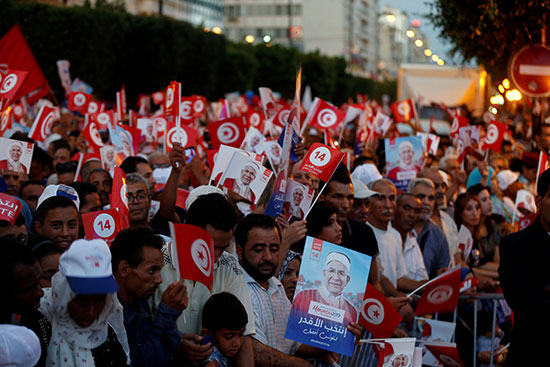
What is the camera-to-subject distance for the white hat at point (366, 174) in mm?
8773

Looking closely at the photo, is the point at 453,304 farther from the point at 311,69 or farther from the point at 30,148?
the point at 311,69

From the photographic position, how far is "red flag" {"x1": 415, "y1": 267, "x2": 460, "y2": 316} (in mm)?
6172

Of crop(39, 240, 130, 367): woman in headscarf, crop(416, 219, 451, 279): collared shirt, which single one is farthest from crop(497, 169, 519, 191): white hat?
crop(39, 240, 130, 367): woman in headscarf

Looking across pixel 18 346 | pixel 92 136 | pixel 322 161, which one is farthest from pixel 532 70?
pixel 18 346

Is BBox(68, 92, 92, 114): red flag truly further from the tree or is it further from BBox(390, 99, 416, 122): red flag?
BBox(390, 99, 416, 122): red flag

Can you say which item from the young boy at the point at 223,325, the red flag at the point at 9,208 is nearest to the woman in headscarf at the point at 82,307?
the young boy at the point at 223,325

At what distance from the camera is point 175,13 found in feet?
286

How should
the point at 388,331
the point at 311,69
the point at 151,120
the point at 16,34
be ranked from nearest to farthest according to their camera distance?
the point at 388,331
the point at 151,120
the point at 16,34
the point at 311,69

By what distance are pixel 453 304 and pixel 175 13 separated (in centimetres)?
8352

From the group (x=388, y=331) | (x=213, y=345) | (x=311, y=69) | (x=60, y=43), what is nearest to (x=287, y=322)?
(x=213, y=345)

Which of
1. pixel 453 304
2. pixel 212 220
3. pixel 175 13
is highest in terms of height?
pixel 175 13

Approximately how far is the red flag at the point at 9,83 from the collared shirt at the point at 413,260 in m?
4.72

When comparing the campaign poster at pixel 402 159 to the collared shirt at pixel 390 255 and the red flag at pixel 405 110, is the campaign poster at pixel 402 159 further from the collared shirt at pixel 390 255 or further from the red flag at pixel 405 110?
the red flag at pixel 405 110

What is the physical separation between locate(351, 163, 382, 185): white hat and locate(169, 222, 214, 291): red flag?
4607 mm
